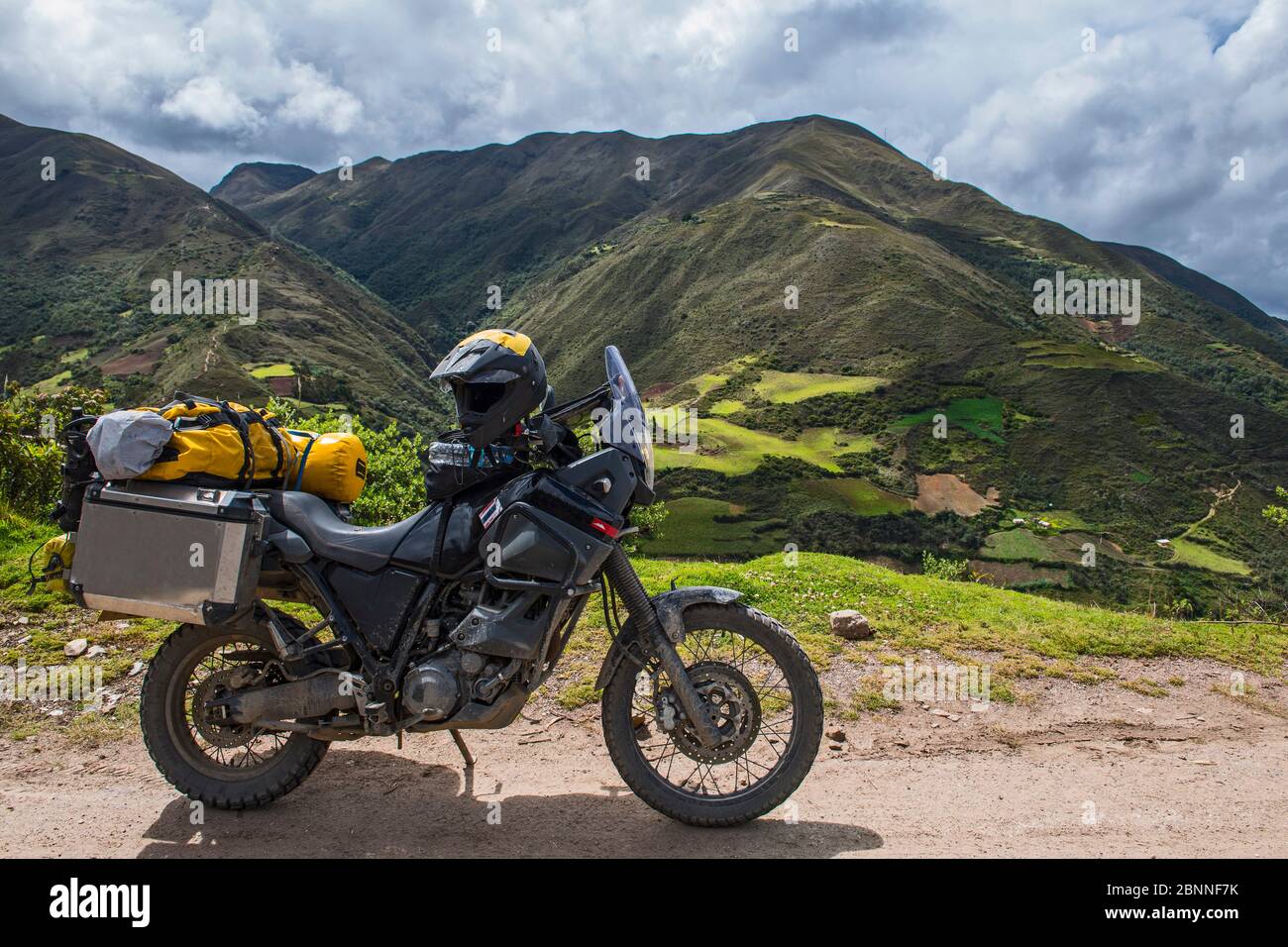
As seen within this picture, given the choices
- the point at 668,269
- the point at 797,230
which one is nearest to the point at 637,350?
the point at 668,269

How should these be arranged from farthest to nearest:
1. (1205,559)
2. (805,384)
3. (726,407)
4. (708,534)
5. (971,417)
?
(805,384)
(726,407)
(971,417)
(708,534)
(1205,559)

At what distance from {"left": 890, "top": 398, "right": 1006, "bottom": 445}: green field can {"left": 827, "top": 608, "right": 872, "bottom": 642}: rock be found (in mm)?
93095

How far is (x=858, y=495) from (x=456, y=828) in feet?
265

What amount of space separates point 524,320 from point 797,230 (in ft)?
198

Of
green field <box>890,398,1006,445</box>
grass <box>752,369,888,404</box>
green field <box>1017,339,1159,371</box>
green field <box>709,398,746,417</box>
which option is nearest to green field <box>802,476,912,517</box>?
green field <box>890,398,1006,445</box>

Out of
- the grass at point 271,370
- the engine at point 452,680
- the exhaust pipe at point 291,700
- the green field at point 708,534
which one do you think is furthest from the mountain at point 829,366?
the engine at point 452,680

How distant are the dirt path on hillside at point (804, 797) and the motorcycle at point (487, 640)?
10.7 inches

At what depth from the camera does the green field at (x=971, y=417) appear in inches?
3720

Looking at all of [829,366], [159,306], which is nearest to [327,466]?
[829,366]

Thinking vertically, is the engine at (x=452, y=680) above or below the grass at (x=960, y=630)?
above

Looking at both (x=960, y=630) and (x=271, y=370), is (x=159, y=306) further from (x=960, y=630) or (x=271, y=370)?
(x=960, y=630)

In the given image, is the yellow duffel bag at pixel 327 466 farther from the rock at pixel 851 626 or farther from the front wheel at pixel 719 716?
the rock at pixel 851 626

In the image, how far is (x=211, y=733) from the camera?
4367mm
